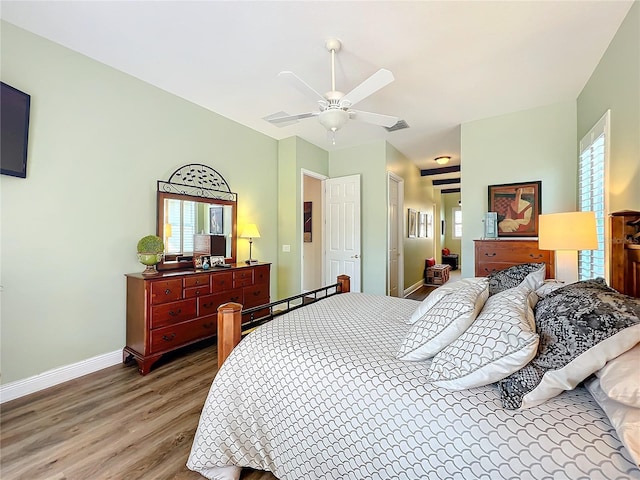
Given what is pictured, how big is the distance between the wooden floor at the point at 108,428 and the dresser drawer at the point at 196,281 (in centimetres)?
81

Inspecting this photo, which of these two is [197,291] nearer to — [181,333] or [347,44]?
[181,333]

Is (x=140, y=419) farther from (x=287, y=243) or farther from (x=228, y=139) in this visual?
(x=228, y=139)

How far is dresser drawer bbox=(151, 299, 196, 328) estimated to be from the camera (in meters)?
2.54

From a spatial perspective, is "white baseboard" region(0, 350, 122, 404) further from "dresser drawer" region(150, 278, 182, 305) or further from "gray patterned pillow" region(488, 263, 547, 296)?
"gray patterned pillow" region(488, 263, 547, 296)

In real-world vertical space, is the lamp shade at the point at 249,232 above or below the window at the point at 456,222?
below

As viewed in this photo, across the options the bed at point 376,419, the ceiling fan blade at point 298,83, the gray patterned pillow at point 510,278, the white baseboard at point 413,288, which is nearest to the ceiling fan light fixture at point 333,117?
the ceiling fan blade at point 298,83

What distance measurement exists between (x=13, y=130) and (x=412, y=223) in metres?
6.07

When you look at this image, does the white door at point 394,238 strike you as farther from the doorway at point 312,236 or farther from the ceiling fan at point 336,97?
the ceiling fan at point 336,97

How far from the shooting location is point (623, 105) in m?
1.99

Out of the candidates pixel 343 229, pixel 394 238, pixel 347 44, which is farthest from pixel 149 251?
pixel 394 238

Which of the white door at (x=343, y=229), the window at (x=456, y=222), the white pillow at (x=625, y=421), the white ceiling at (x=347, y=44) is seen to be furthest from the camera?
the window at (x=456, y=222)

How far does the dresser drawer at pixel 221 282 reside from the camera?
3.05 m

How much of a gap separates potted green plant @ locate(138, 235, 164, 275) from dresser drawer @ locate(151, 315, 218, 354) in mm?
580

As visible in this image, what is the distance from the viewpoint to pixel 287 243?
14.6ft
